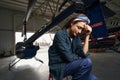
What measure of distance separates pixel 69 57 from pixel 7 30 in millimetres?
7826

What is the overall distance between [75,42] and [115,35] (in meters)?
2.33

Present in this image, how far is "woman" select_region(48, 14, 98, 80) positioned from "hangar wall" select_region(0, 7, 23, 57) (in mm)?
7147

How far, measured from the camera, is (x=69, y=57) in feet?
4.61

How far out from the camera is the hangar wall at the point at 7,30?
323 inches

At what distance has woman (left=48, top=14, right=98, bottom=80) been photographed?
55.7 inches

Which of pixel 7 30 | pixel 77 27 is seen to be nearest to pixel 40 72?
pixel 77 27

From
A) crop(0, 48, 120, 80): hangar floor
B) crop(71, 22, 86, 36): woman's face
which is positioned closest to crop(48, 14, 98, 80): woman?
crop(71, 22, 86, 36): woman's face

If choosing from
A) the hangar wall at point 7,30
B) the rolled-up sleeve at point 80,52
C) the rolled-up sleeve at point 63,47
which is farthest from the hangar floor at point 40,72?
the hangar wall at point 7,30

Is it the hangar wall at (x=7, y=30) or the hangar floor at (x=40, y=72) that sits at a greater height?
the hangar wall at (x=7, y=30)

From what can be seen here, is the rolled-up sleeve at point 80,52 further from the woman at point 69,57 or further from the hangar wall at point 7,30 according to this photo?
the hangar wall at point 7,30

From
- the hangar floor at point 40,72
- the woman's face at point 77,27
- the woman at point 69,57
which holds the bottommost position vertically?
the hangar floor at point 40,72

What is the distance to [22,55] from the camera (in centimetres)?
404

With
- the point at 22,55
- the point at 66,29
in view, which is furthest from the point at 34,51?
the point at 66,29

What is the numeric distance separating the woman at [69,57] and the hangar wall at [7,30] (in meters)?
7.15
